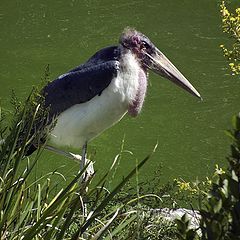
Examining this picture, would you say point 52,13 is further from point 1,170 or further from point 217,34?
point 1,170

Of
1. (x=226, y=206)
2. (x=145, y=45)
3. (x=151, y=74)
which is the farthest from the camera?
(x=151, y=74)

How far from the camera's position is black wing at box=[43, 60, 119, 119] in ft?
12.9

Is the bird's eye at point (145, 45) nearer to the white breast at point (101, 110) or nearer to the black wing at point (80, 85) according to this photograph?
the white breast at point (101, 110)

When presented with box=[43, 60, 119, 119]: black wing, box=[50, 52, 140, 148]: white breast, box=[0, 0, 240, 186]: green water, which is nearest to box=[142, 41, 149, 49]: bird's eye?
box=[50, 52, 140, 148]: white breast

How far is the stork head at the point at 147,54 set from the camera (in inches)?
159

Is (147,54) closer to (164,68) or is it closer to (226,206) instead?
(164,68)

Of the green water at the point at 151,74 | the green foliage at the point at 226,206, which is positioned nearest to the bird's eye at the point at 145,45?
the green water at the point at 151,74

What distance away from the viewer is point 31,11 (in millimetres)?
11727

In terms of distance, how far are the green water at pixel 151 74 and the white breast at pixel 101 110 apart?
40cm

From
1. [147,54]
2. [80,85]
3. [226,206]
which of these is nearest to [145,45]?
[147,54]

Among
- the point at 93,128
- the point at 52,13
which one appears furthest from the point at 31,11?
the point at 93,128

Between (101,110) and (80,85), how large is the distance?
175 mm

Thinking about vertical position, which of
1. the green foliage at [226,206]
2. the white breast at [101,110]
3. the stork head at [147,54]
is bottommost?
the white breast at [101,110]

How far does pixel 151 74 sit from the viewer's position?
8.00m
